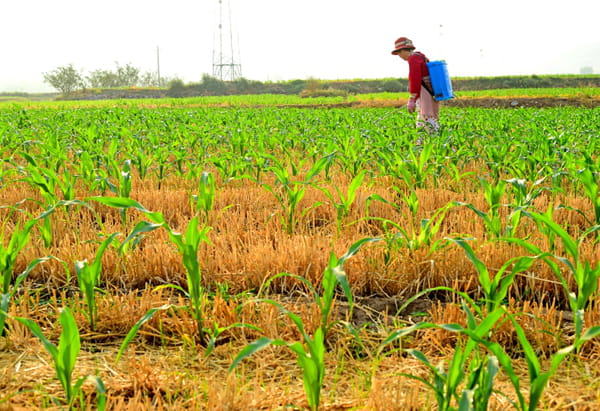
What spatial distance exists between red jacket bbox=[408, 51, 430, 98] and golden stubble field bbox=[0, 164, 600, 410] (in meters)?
3.80

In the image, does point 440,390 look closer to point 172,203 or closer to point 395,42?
point 172,203

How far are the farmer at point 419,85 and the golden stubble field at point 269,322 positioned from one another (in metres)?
3.80

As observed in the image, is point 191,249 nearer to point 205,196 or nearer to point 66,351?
point 66,351

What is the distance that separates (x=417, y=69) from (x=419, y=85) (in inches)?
9.3

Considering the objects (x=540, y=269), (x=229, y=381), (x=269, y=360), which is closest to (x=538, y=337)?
(x=540, y=269)

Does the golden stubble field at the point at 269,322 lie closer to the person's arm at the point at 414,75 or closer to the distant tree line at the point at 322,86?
the person's arm at the point at 414,75

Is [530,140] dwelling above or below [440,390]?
above

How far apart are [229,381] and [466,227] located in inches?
91.5

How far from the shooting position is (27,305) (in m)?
2.35

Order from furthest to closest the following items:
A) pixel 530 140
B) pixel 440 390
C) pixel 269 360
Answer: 1. pixel 530 140
2. pixel 269 360
3. pixel 440 390

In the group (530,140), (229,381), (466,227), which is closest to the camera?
(229,381)

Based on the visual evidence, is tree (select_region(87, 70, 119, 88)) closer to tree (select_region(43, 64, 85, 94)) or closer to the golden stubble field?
tree (select_region(43, 64, 85, 94))

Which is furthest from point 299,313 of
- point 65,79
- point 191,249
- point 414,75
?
point 65,79

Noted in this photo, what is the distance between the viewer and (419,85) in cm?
699
